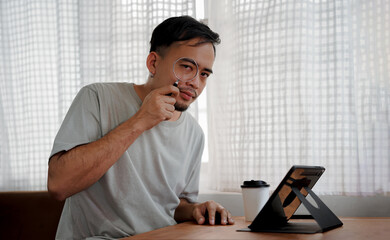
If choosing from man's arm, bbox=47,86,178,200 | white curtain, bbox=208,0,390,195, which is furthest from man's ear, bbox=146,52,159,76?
white curtain, bbox=208,0,390,195

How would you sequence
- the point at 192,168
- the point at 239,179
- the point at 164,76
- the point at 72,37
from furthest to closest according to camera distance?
the point at 72,37 → the point at 239,179 → the point at 192,168 → the point at 164,76

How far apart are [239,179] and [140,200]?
0.61 metres

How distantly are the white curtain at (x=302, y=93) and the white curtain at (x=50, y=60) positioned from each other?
448mm

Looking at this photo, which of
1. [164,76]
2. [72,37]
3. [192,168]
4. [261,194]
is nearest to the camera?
[261,194]

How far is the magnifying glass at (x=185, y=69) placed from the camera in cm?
148

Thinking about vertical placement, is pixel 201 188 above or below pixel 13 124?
below

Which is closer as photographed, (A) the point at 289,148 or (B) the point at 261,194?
(B) the point at 261,194

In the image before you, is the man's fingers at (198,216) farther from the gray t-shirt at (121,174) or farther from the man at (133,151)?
the gray t-shirt at (121,174)

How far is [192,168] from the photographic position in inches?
67.5

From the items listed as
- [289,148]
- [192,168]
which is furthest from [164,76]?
[289,148]

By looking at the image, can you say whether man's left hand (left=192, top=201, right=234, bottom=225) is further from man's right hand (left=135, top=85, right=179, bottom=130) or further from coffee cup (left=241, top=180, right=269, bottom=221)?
man's right hand (left=135, top=85, right=179, bottom=130)

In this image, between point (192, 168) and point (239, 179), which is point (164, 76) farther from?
point (239, 179)

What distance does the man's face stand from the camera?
1.49 meters

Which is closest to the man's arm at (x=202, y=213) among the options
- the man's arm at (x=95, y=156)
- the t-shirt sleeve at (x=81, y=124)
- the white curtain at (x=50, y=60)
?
the man's arm at (x=95, y=156)
